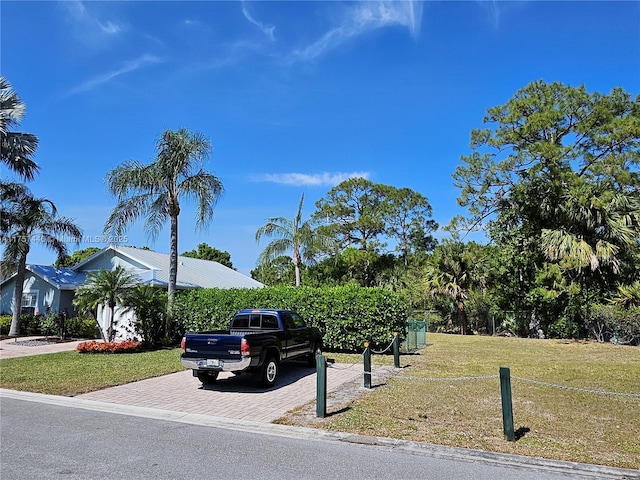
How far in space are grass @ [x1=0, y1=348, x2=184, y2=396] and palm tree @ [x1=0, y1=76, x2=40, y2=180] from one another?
10.8 metres

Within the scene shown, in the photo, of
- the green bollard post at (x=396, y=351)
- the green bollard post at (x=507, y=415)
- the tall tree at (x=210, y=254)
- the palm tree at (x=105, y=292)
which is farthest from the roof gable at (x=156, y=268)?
the tall tree at (x=210, y=254)

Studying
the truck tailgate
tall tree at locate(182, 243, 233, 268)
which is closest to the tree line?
the truck tailgate

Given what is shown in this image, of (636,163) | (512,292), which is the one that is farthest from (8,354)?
(636,163)

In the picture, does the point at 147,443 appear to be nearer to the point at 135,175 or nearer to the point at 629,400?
the point at 629,400

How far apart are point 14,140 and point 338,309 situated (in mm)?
17509

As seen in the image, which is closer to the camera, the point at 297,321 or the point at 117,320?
the point at 297,321

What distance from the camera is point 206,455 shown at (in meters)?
5.35

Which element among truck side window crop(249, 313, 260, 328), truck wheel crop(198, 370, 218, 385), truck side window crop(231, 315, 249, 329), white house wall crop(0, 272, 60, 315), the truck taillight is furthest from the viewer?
white house wall crop(0, 272, 60, 315)

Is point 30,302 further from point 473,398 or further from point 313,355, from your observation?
point 473,398

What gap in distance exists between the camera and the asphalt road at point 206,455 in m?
4.79

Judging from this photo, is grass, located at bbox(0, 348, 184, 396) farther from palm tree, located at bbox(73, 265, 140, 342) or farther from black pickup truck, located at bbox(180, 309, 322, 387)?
black pickup truck, located at bbox(180, 309, 322, 387)

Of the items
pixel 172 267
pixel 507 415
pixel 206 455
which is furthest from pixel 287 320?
pixel 172 267

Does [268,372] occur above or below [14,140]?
below

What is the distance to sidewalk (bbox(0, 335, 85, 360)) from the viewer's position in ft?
52.0
